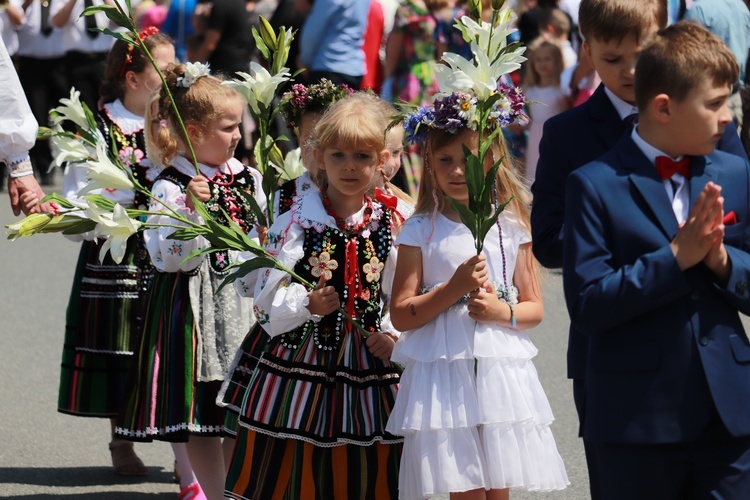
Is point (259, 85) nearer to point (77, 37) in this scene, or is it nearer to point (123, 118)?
point (123, 118)

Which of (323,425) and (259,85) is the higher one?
(259,85)

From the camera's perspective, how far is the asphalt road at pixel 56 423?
541 cm

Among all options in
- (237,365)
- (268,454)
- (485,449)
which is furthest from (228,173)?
(485,449)

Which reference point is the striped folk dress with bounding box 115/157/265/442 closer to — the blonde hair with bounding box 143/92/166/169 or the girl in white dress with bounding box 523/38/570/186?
the blonde hair with bounding box 143/92/166/169

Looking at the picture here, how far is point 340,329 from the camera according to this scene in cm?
421

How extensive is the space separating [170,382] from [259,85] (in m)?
1.13

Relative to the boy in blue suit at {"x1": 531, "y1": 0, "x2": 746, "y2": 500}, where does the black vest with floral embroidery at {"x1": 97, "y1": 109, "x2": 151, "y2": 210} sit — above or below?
above

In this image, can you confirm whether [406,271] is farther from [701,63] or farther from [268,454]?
[701,63]

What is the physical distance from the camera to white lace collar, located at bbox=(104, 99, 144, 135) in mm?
5496

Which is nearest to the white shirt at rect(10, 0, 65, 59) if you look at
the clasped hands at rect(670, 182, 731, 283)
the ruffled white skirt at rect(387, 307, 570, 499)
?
the ruffled white skirt at rect(387, 307, 570, 499)

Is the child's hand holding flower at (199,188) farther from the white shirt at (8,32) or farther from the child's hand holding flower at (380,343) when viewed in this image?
the white shirt at (8,32)

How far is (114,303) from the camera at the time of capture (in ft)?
18.1

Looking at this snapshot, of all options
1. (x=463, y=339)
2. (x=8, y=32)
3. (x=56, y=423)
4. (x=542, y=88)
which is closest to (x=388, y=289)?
(x=463, y=339)

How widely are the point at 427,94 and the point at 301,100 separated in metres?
5.81
